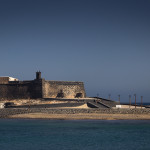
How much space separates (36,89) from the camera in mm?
56562

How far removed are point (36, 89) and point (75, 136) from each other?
30.9m

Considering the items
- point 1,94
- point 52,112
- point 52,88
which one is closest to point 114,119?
point 52,112

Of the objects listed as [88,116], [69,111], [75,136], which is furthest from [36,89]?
[75,136]

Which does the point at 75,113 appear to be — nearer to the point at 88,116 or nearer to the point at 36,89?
the point at 88,116

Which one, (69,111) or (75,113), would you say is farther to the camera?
(69,111)

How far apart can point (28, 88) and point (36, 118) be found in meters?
18.0

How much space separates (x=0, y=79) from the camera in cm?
6016

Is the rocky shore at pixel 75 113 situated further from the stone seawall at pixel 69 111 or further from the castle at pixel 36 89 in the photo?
the castle at pixel 36 89

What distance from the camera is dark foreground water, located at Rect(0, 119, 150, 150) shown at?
2266 cm

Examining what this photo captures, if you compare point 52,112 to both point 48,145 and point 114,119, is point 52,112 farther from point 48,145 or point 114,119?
point 48,145

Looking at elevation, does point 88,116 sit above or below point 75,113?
below

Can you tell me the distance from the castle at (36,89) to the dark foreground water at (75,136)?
22688mm

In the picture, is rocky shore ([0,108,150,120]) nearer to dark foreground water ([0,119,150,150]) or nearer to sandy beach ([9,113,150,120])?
sandy beach ([9,113,150,120])

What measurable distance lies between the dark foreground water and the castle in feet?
74.4
